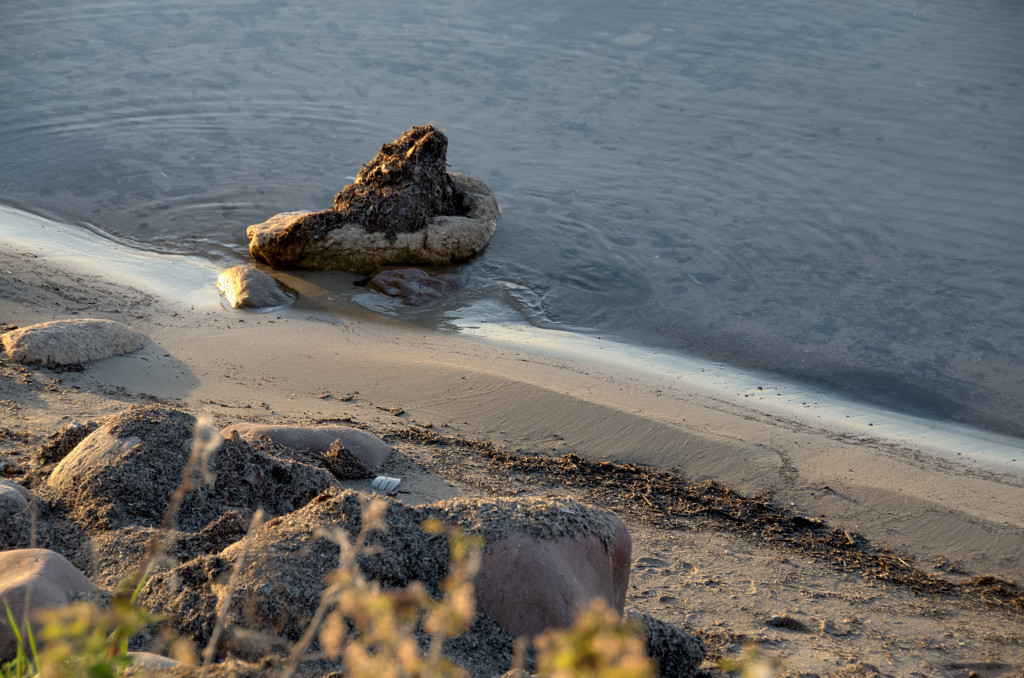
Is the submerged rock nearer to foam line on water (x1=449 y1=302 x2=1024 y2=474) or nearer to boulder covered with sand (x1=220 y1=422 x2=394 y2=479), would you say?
foam line on water (x1=449 y1=302 x2=1024 y2=474)

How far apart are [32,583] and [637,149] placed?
1062cm

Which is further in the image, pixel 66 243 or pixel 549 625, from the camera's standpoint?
pixel 66 243

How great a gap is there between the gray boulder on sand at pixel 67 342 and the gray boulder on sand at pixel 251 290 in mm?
1801

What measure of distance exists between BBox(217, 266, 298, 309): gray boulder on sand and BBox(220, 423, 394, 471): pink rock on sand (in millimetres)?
3240

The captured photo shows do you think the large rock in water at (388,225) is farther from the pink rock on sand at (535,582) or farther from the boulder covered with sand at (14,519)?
the pink rock on sand at (535,582)

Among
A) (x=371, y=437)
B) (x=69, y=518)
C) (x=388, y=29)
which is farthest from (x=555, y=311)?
(x=388, y=29)

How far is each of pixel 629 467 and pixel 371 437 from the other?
4.64ft

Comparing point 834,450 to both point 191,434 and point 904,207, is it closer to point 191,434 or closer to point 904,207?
point 191,434

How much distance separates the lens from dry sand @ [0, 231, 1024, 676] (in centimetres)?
374

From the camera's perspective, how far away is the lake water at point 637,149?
826 centimetres

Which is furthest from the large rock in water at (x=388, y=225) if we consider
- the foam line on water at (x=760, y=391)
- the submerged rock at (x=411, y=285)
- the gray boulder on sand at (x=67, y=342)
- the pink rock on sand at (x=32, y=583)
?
the pink rock on sand at (x=32, y=583)

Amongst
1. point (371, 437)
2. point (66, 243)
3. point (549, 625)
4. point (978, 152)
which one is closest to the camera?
point (549, 625)

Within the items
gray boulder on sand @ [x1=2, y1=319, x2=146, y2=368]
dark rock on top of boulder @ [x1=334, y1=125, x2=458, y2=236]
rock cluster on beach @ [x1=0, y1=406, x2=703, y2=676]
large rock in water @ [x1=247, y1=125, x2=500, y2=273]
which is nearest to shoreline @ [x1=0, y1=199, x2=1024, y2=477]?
large rock in water @ [x1=247, y1=125, x2=500, y2=273]

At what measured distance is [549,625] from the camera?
9.04 feet
